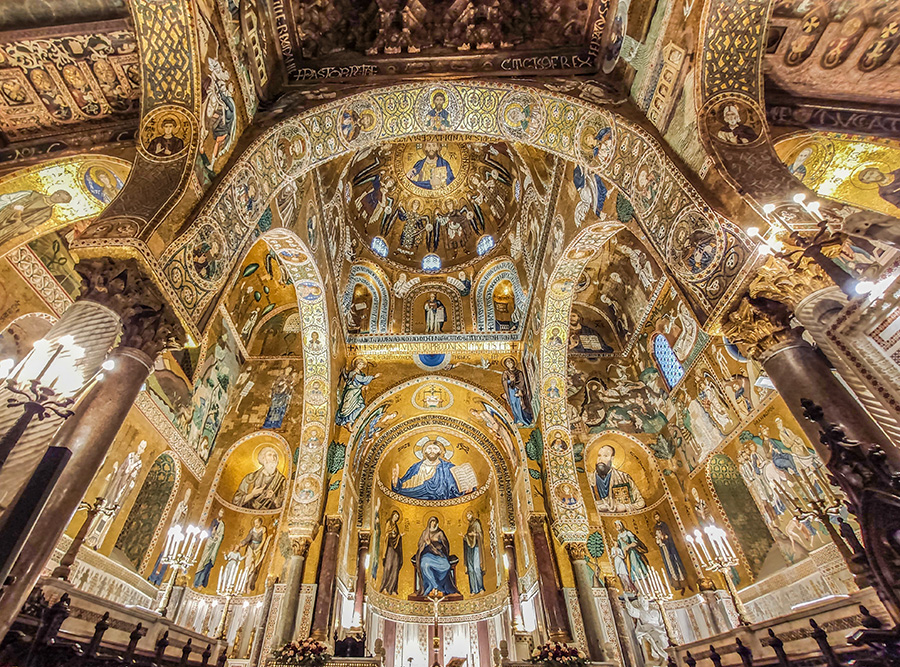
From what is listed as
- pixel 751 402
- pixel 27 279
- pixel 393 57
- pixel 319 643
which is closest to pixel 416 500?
pixel 319 643

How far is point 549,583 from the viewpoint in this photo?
910 centimetres

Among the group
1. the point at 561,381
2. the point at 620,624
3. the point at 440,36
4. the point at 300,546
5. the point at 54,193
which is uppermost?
the point at 440,36

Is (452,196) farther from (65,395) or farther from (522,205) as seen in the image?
(65,395)

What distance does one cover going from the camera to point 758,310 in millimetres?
4059

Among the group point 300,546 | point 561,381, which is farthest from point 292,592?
point 561,381

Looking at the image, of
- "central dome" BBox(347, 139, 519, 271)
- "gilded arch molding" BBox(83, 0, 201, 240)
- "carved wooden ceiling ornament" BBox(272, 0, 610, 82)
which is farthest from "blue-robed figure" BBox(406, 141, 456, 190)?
"gilded arch molding" BBox(83, 0, 201, 240)

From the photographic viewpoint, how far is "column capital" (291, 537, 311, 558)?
30.1 ft

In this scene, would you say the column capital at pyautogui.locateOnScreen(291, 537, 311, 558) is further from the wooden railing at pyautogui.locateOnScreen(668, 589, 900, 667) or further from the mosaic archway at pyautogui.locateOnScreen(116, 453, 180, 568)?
the wooden railing at pyautogui.locateOnScreen(668, 589, 900, 667)

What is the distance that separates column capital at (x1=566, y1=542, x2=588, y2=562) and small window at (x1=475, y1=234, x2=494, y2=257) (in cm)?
896

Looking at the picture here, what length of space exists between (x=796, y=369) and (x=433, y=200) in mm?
12232

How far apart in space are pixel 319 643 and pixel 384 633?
13.1 ft

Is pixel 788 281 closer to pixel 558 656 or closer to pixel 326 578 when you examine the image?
pixel 558 656

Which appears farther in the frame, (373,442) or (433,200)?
(433,200)

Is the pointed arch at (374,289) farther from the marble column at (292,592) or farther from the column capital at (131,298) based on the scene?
the column capital at (131,298)
